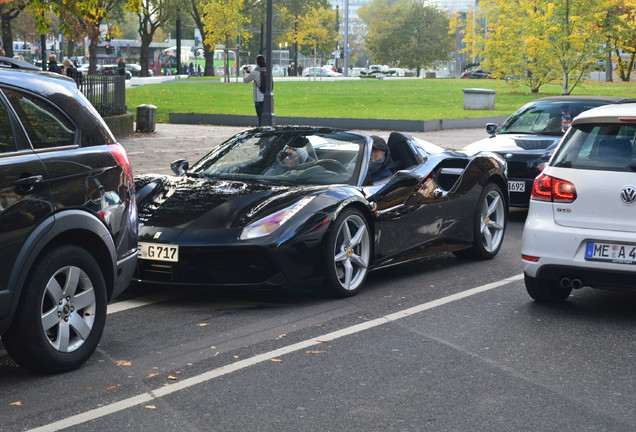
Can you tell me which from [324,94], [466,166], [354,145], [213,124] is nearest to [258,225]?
[354,145]

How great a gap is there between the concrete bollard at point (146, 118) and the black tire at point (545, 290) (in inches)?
776

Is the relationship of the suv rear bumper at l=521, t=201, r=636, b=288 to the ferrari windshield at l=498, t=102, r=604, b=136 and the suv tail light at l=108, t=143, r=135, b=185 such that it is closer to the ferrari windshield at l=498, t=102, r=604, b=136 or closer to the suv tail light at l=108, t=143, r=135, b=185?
the suv tail light at l=108, t=143, r=135, b=185

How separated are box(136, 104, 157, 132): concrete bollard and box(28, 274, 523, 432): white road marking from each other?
1911 cm

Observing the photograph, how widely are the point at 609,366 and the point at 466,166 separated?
3749 millimetres

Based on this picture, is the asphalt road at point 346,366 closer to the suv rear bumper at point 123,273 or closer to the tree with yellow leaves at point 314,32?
the suv rear bumper at point 123,273

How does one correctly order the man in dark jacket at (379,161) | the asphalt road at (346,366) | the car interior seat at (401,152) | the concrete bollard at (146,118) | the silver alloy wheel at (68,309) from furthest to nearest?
the concrete bollard at (146,118) < the car interior seat at (401,152) < the man in dark jacket at (379,161) < the silver alloy wheel at (68,309) < the asphalt road at (346,366)

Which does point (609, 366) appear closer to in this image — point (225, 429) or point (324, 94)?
point (225, 429)

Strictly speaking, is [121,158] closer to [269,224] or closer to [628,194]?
[269,224]

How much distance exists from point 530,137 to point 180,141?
11.8 meters

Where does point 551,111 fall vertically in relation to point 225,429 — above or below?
above

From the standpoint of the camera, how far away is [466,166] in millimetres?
9352

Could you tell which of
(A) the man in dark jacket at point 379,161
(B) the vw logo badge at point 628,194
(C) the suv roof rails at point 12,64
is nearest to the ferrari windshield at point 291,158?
(A) the man in dark jacket at point 379,161

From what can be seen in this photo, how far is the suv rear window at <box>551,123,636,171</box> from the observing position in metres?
7.02

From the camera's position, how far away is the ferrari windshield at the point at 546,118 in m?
13.7
